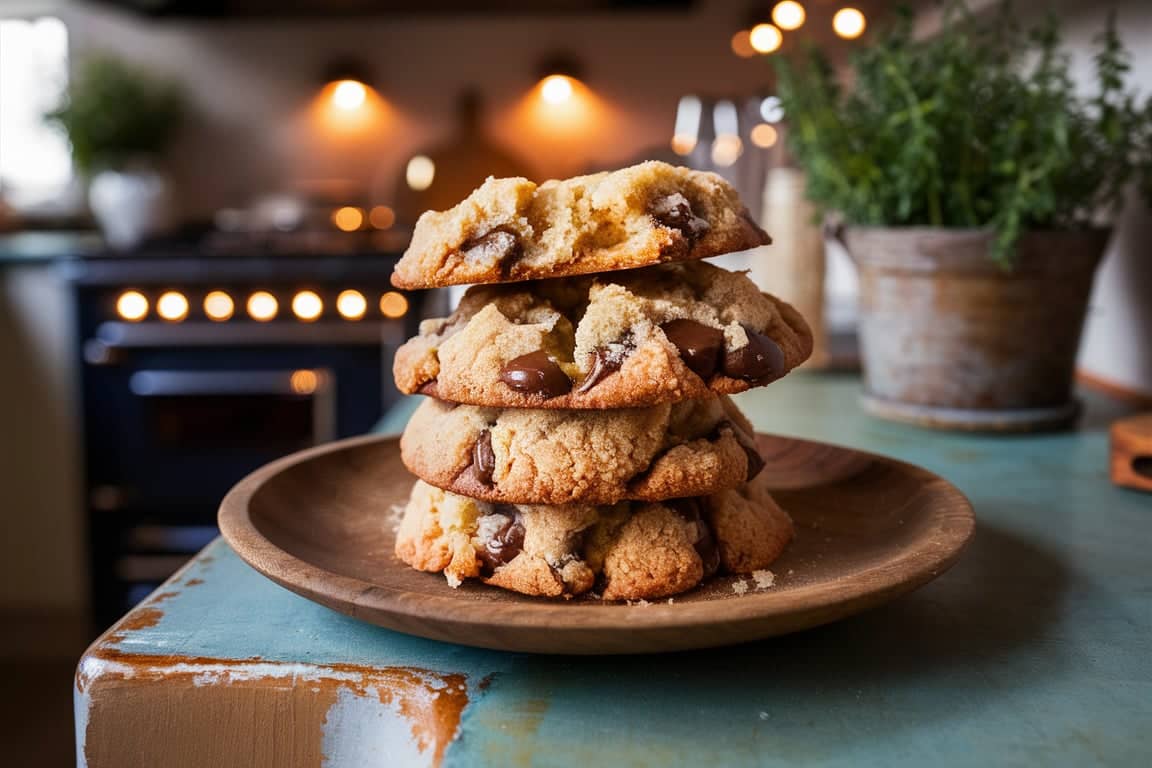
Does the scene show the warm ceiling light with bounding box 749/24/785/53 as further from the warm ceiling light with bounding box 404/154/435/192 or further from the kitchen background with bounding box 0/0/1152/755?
the warm ceiling light with bounding box 404/154/435/192

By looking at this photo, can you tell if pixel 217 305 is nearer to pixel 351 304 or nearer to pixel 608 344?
pixel 351 304

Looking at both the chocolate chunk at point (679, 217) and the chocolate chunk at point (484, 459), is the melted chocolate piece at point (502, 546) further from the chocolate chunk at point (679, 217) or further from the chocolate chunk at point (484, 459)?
the chocolate chunk at point (679, 217)

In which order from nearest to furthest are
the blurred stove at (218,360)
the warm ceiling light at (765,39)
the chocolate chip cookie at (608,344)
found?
the chocolate chip cookie at (608,344) → the warm ceiling light at (765,39) → the blurred stove at (218,360)

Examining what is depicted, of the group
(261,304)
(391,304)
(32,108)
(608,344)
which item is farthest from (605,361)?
(32,108)

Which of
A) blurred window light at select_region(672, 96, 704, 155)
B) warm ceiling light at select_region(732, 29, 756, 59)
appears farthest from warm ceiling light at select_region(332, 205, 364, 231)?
blurred window light at select_region(672, 96, 704, 155)

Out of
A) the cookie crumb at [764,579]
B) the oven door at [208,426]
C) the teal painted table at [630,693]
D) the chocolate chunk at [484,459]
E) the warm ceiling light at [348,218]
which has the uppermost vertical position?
the warm ceiling light at [348,218]

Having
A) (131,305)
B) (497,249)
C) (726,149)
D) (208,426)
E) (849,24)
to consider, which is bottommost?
(208,426)

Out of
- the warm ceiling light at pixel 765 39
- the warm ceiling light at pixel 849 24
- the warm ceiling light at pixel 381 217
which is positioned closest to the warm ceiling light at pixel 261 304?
the warm ceiling light at pixel 381 217
